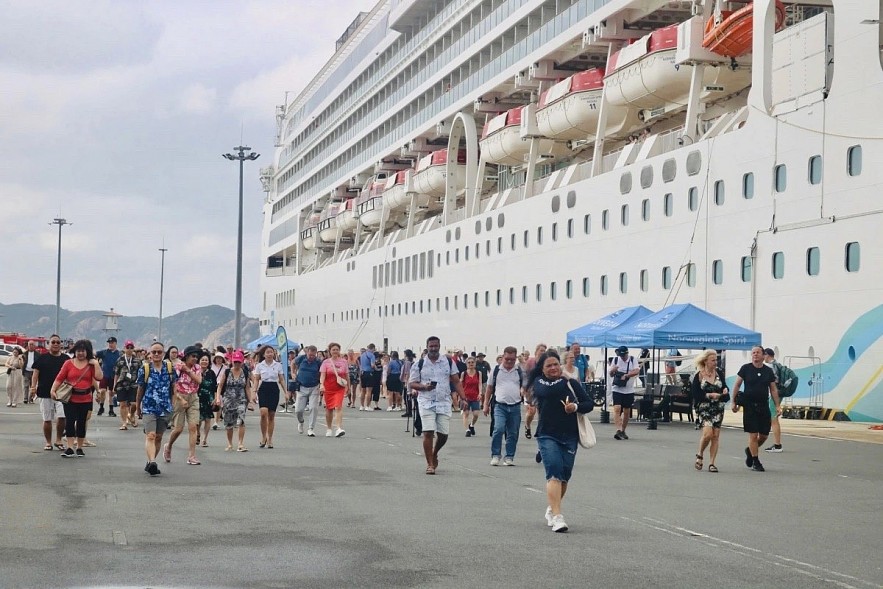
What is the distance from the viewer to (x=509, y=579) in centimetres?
772

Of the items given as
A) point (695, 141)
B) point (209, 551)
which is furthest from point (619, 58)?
point (209, 551)

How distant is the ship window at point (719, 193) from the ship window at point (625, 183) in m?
4.47

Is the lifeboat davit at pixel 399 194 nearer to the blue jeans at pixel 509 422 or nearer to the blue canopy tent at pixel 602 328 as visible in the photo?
the blue canopy tent at pixel 602 328

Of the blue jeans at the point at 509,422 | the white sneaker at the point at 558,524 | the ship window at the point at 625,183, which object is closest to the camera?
the white sneaker at the point at 558,524

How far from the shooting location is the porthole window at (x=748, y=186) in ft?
93.1

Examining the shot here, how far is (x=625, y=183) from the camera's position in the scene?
1348 inches

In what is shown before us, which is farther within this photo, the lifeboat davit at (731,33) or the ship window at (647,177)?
the ship window at (647,177)

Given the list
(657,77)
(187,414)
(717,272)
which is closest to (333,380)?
(187,414)

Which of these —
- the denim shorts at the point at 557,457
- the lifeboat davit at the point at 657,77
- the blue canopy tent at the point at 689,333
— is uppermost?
the lifeboat davit at the point at 657,77

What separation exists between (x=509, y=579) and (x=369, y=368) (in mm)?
27201

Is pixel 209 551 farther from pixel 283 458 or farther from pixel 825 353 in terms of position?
pixel 825 353

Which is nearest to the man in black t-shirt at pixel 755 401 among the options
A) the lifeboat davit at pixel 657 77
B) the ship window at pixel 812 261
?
the ship window at pixel 812 261

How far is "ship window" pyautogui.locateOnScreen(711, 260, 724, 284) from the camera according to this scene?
29.5m

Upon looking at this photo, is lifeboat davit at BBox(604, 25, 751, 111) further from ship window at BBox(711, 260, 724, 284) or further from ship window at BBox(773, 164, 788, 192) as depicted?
ship window at BBox(773, 164, 788, 192)
